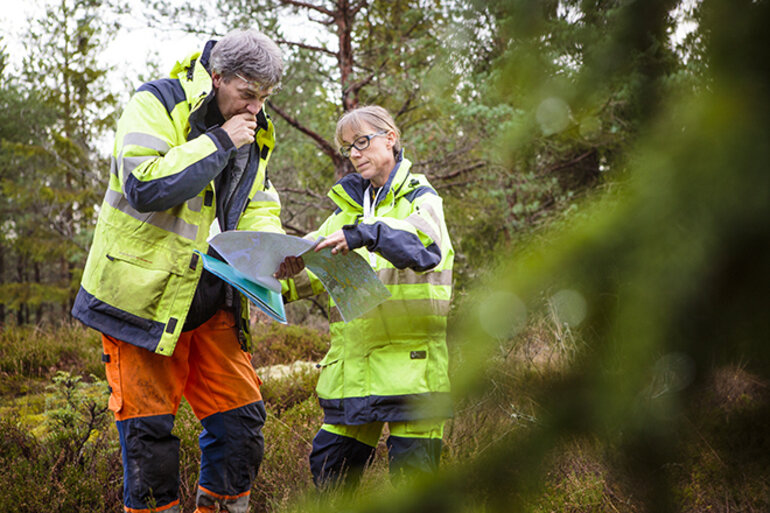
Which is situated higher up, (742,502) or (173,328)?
(742,502)

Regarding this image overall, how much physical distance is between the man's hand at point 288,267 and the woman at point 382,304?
0.04 feet

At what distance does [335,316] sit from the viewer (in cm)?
237

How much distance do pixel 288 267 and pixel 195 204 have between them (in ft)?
1.52

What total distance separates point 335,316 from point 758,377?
2.09 meters

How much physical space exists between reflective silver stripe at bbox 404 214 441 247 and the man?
0.69 metres

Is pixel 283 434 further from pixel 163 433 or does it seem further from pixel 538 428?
pixel 538 428

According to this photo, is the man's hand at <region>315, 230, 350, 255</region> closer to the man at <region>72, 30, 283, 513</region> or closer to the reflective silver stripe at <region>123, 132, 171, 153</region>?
the man at <region>72, 30, 283, 513</region>

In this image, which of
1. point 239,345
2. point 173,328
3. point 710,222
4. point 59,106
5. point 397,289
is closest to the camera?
point 710,222

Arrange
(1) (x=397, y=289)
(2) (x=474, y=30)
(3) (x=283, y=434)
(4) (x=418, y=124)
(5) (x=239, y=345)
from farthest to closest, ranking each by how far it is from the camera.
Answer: (4) (x=418, y=124) < (3) (x=283, y=434) < (5) (x=239, y=345) < (1) (x=397, y=289) < (2) (x=474, y=30)

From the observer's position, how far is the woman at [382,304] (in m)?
1.98

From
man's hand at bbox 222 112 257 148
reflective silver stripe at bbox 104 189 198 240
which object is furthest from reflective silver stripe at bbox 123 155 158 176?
man's hand at bbox 222 112 257 148

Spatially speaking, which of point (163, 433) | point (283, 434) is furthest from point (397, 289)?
point (283, 434)

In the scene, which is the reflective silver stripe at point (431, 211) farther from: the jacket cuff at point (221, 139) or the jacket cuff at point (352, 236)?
the jacket cuff at point (221, 139)

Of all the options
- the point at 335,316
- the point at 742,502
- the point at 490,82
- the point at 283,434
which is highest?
the point at 490,82
